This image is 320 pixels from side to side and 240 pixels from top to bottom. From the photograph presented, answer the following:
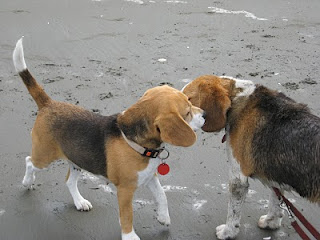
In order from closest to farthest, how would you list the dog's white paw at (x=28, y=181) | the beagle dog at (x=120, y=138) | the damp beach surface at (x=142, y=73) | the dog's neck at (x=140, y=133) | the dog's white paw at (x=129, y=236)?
the beagle dog at (x=120, y=138) → the dog's neck at (x=140, y=133) → the dog's white paw at (x=129, y=236) → the damp beach surface at (x=142, y=73) → the dog's white paw at (x=28, y=181)

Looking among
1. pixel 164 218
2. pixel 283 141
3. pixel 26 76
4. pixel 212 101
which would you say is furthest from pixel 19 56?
pixel 283 141

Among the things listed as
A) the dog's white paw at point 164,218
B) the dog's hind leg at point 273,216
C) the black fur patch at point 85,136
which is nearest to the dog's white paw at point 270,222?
the dog's hind leg at point 273,216

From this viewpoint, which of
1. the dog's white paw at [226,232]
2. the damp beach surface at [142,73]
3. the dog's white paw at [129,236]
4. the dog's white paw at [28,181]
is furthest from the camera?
the dog's white paw at [28,181]

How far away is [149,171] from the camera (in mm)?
3807

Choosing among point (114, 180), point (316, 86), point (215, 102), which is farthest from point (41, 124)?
point (316, 86)

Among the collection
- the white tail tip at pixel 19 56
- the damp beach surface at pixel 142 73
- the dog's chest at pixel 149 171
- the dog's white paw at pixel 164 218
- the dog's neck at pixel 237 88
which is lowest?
the damp beach surface at pixel 142 73

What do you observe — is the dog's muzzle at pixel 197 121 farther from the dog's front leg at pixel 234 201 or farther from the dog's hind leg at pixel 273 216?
the dog's hind leg at pixel 273 216

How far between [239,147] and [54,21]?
6536 mm

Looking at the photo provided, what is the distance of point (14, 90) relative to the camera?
6.60 metres

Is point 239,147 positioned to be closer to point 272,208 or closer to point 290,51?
point 272,208

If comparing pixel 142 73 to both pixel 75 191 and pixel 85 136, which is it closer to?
pixel 75 191

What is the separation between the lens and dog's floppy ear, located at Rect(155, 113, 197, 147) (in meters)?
3.40

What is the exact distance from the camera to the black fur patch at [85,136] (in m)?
3.97

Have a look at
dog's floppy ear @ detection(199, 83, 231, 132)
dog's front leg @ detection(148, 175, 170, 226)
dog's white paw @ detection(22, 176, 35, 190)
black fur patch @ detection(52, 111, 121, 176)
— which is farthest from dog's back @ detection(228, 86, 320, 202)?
dog's white paw @ detection(22, 176, 35, 190)
